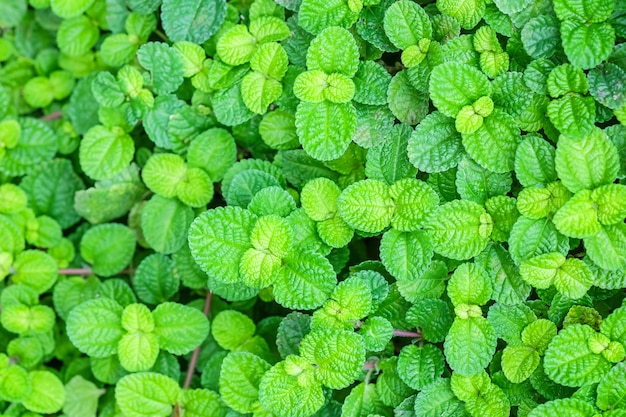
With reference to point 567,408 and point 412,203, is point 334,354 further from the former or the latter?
point 567,408

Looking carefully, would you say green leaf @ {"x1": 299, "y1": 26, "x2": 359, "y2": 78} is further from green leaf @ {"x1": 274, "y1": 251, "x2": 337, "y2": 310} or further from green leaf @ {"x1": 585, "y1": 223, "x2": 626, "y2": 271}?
green leaf @ {"x1": 585, "y1": 223, "x2": 626, "y2": 271}

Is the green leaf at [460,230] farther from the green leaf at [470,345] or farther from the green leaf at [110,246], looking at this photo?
the green leaf at [110,246]

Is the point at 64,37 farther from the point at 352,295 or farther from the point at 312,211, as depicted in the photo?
the point at 352,295

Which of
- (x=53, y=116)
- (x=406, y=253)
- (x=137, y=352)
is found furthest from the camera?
(x=53, y=116)

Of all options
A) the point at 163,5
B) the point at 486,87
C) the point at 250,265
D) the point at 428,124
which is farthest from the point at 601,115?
the point at 163,5

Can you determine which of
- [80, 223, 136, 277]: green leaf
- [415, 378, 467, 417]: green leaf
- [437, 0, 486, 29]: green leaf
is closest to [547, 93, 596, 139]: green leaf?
[437, 0, 486, 29]: green leaf

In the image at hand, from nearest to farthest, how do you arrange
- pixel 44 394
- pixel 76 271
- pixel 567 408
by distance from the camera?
pixel 567 408 → pixel 44 394 → pixel 76 271

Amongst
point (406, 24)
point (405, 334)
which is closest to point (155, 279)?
point (405, 334)
